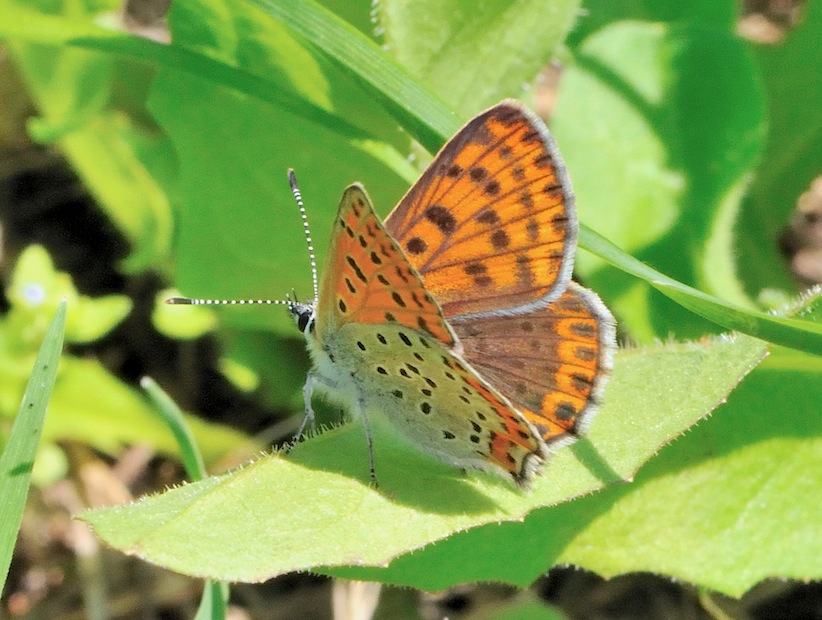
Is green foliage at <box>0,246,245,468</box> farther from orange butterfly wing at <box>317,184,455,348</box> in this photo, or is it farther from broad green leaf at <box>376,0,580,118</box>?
orange butterfly wing at <box>317,184,455,348</box>

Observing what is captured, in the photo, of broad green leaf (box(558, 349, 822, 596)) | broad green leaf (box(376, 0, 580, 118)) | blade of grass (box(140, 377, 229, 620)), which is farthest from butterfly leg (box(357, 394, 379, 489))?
broad green leaf (box(376, 0, 580, 118))

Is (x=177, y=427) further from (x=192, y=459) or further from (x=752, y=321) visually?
(x=752, y=321)

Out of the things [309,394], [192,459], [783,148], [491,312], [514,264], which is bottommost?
[192,459]

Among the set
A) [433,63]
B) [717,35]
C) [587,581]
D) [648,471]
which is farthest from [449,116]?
[587,581]

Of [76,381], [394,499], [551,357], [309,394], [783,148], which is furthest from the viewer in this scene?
[783,148]

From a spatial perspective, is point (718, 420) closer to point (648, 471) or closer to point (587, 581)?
point (648, 471)

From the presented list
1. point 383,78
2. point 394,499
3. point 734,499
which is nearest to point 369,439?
point 394,499

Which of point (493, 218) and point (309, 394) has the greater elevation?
point (493, 218)
